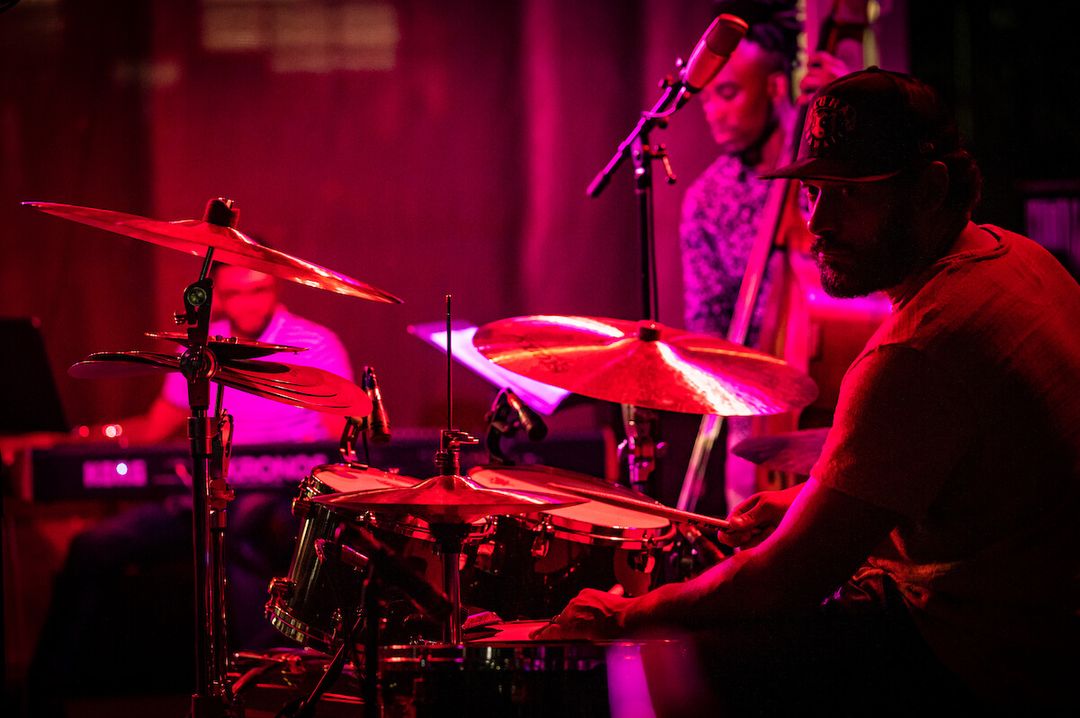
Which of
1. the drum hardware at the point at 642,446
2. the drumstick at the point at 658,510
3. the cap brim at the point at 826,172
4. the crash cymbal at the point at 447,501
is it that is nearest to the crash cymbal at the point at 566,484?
the drumstick at the point at 658,510

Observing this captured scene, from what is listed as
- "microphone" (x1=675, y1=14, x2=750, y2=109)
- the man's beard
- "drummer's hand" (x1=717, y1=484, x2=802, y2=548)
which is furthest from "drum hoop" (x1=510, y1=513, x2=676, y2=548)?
"microphone" (x1=675, y1=14, x2=750, y2=109)

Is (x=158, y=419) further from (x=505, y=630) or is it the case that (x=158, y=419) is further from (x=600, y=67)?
(x=505, y=630)

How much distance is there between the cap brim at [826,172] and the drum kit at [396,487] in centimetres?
63

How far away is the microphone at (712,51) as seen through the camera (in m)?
2.46

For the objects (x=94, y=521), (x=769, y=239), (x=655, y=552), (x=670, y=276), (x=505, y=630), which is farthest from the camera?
(x=670, y=276)

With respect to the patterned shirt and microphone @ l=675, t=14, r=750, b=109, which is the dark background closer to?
the patterned shirt

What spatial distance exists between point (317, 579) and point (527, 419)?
0.56 m

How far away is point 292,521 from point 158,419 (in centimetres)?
97

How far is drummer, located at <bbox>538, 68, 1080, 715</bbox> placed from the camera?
1.50 m

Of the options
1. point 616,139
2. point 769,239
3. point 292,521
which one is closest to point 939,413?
point 769,239

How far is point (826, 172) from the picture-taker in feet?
5.49

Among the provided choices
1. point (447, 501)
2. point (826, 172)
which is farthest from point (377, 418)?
point (826, 172)

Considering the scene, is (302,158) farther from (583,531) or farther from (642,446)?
(583,531)

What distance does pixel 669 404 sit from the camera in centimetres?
222
